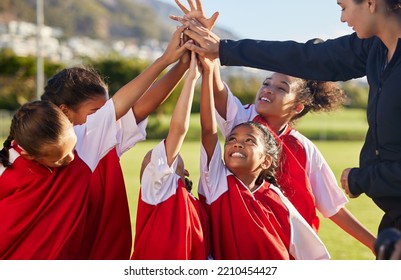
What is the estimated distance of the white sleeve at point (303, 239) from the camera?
341cm

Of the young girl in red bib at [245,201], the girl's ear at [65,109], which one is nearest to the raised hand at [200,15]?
the young girl in red bib at [245,201]

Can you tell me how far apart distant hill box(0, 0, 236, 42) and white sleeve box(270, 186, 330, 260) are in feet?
441

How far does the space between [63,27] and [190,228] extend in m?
145

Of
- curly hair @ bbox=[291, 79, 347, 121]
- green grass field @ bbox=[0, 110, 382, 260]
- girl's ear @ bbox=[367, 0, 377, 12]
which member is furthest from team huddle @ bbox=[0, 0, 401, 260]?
green grass field @ bbox=[0, 110, 382, 260]

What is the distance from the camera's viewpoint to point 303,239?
3.44 metres

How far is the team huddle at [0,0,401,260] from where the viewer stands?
10.2 feet

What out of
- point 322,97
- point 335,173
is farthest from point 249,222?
point 335,173

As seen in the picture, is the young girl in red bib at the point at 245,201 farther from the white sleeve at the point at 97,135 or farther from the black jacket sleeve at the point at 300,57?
the white sleeve at the point at 97,135

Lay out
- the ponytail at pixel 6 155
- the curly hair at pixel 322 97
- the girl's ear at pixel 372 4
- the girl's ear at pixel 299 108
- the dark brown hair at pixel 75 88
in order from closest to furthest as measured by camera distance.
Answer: the girl's ear at pixel 372 4
the ponytail at pixel 6 155
the dark brown hair at pixel 75 88
the girl's ear at pixel 299 108
the curly hair at pixel 322 97

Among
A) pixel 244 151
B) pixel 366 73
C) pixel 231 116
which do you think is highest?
pixel 366 73

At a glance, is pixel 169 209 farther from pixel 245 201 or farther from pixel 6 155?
pixel 6 155

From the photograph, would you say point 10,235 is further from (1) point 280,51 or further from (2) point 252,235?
(1) point 280,51

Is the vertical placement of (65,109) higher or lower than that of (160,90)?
lower

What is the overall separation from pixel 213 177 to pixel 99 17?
162924mm
